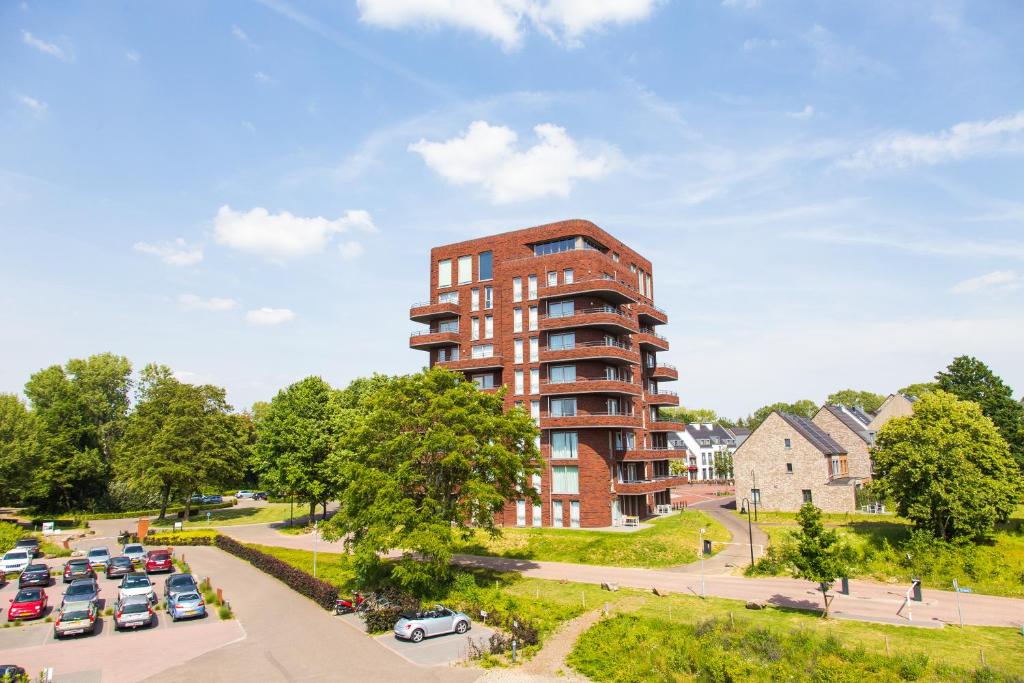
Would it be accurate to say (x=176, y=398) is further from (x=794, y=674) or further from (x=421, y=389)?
(x=794, y=674)

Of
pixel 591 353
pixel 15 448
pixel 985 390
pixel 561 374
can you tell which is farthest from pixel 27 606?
pixel 985 390

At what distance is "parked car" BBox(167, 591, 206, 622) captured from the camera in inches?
1302

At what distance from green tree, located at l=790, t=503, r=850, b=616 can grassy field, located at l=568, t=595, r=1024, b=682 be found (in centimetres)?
217

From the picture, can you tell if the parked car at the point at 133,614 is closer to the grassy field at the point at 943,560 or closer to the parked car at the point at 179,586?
the parked car at the point at 179,586

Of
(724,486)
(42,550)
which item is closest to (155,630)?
(42,550)

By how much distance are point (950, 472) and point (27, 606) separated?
188 ft

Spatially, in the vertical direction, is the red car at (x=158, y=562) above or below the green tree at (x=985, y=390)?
below

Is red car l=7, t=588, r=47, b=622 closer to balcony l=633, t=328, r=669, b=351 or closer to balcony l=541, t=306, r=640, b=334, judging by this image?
balcony l=541, t=306, r=640, b=334

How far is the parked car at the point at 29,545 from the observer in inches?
2079

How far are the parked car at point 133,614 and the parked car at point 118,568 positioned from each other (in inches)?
569

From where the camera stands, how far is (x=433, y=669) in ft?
85.5

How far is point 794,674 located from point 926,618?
441 inches

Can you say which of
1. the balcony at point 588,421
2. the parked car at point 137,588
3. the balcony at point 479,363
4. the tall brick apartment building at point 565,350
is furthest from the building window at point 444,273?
the parked car at point 137,588

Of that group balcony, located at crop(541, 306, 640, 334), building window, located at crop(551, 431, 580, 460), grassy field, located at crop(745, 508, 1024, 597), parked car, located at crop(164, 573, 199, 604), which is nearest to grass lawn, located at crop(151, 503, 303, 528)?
parked car, located at crop(164, 573, 199, 604)
